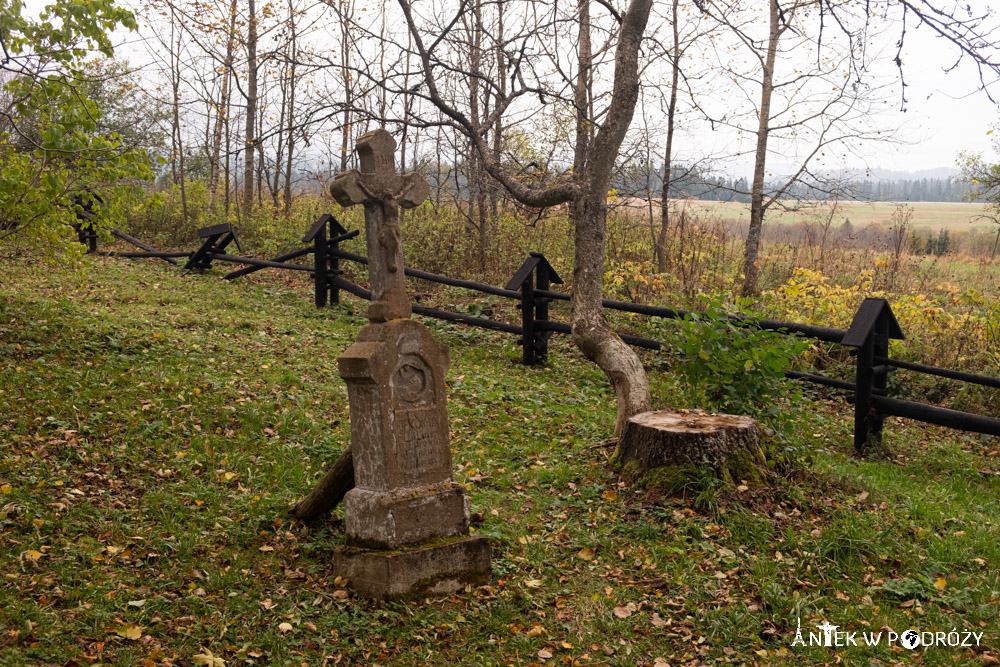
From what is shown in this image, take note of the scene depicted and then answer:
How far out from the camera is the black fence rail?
6.55 m

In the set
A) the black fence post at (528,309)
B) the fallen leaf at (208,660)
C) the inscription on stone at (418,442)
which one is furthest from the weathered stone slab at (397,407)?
the black fence post at (528,309)

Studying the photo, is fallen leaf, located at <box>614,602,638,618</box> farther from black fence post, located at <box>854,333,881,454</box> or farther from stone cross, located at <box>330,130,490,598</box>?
black fence post, located at <box>854,333,881,454</box>

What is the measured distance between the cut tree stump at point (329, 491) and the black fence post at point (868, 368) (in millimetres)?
4623

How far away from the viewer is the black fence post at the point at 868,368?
22.0 feet

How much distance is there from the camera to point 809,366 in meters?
9.58

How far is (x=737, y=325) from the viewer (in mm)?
6387

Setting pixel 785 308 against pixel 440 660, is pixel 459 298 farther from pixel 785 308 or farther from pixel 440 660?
pixel 440 660

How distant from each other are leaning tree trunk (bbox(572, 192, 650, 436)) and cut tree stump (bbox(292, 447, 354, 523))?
266cm

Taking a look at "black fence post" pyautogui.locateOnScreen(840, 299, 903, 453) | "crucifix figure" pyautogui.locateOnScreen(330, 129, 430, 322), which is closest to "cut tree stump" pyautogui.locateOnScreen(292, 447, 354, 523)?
"crucifix figure" pyautogui.locateOnScreen(330, 129, 430, 322)

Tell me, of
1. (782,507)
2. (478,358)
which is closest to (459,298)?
(478,358)

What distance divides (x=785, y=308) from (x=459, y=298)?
19.6 feet

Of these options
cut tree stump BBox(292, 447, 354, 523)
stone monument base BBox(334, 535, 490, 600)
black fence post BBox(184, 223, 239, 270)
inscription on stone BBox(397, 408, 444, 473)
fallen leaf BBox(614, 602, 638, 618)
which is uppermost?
black fence post BBox(184, 223, 239, 270)

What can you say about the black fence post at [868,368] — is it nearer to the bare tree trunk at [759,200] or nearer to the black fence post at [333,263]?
the bare tree trunk at [759,200]

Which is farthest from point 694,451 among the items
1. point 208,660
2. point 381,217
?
point 208,660
